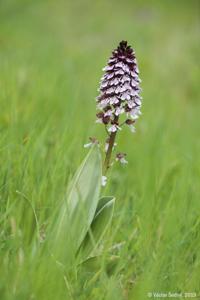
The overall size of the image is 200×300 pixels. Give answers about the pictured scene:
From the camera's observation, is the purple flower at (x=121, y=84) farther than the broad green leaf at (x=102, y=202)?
No

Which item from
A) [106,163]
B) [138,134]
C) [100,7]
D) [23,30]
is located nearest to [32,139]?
[106,163]

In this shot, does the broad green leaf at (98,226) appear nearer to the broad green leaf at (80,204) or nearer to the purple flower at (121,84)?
the broad green leaf at (80,204)

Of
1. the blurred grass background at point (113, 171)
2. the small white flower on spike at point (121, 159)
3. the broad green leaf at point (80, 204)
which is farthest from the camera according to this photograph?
the small white flower on spike at point (121, 159)

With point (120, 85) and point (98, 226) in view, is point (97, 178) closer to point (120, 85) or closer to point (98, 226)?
point (98, 226)

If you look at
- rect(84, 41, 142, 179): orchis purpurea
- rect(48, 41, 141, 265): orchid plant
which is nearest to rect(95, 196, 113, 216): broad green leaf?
rect(48, 41, 141, 265): orchid plant

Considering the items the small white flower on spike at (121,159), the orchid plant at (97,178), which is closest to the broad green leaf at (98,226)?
the orchid plant at (97,178)

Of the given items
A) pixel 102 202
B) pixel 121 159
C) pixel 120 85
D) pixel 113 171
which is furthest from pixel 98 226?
pixel 113 171

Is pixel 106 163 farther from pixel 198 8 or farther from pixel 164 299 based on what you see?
pixel 198 8
